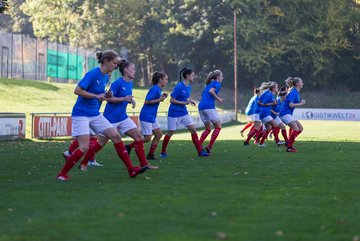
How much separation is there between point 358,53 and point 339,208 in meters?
68.7

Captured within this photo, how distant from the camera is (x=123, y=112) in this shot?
14789 mm

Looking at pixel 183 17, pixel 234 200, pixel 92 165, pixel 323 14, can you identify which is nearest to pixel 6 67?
pixel 183 17

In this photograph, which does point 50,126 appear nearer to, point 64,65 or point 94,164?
point 94,164

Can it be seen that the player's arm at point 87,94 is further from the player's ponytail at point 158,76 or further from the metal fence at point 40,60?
the metal fence at point 40,60

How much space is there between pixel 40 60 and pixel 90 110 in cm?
4954

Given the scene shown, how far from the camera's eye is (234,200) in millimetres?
10602

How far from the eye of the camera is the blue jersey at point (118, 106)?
1477 cm

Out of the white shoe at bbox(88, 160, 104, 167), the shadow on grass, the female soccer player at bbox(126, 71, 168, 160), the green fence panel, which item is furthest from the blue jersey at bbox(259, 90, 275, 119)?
the green fence panel

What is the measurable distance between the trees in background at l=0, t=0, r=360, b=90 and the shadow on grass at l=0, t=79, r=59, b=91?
1802 centimetres

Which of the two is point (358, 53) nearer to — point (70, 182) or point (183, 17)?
point (183, 17)

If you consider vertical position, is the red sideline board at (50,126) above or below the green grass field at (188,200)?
below

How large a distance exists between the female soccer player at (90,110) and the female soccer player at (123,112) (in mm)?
997

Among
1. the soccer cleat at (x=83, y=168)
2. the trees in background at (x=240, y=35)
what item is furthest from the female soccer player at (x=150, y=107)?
the trees in background at (x=240, y=35)

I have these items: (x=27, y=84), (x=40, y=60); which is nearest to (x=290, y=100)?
(x=27, y=84)
